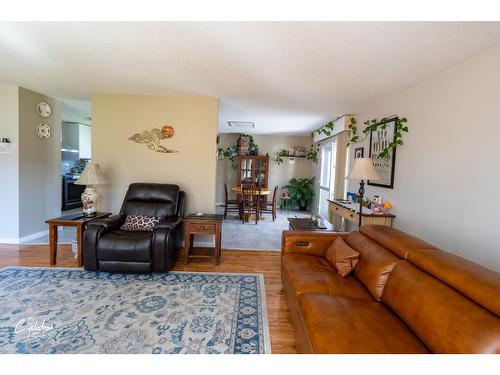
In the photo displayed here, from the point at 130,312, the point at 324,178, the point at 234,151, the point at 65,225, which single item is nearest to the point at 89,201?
the point at 65,225

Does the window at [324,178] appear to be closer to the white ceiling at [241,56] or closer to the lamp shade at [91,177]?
the white ceiling at [241,56]

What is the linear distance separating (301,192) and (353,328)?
6019mm

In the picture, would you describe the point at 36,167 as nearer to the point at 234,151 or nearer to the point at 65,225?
the point at 65,225

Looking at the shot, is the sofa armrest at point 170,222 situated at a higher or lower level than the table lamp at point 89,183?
lower

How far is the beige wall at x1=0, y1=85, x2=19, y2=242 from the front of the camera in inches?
137

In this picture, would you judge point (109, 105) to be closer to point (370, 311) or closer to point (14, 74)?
point (14, 74)

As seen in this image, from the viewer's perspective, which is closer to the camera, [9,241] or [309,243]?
[309,243]

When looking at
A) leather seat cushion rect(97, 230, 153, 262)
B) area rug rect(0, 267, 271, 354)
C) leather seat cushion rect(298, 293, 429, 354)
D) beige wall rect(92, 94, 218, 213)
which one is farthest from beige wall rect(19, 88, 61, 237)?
leather seat cushion rect(298, 293, 429, 354)

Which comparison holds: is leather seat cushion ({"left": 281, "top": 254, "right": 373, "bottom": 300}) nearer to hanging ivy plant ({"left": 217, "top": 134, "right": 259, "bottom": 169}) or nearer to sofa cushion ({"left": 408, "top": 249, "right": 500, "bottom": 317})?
sofa cushion ({"left": 408, "top": 249, "right": 500, "bottom": 317})

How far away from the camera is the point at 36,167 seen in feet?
12.6

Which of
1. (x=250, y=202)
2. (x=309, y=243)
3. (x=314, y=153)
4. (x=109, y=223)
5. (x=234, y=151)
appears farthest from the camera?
(x=234, y=151)

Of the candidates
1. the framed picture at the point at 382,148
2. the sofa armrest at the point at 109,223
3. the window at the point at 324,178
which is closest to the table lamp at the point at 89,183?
the sofa armrest at the point at 109,223

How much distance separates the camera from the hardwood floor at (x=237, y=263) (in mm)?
2008

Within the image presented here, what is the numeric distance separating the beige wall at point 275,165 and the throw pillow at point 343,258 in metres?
5.40
